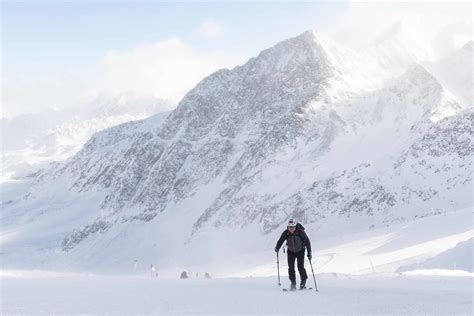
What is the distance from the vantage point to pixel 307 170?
13162 centimetres

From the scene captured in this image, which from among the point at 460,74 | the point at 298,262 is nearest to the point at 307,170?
the point at 460,74

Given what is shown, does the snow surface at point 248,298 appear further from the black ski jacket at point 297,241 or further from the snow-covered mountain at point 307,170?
the snow-covered mountain at point 307,170

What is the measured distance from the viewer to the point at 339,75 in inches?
6914

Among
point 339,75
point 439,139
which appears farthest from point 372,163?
point 339,75

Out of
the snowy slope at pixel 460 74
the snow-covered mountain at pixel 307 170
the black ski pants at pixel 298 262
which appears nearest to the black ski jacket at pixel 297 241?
the black ski pants at pixel 298 262

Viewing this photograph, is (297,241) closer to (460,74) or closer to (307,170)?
(307,170)

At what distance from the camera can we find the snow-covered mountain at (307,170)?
102 meters

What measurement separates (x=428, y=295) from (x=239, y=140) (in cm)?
17613

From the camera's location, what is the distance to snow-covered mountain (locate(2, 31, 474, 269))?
4003 inches

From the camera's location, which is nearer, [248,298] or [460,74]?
[248,298]

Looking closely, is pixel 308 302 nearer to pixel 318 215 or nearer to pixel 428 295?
pixel 428 295

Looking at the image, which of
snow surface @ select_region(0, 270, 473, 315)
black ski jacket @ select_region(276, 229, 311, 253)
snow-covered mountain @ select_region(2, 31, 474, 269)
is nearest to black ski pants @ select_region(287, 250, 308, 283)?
black ski jacket @ select_region(276, 229, 311, 253)

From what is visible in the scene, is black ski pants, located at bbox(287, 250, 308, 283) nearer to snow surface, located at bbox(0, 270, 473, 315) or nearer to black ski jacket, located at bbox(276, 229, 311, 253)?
black ski jacket, located at bbox(276, 229, 311, 253)

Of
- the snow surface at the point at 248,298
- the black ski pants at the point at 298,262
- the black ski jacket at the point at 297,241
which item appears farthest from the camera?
the black ski jacket at the point at 297,241
